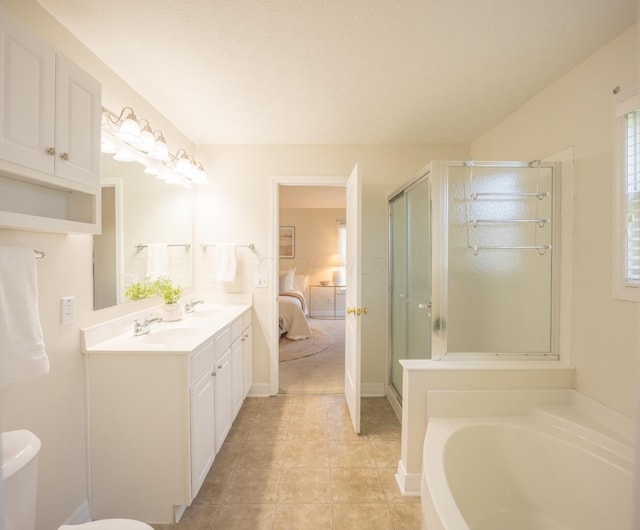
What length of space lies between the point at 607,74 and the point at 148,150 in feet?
8.17

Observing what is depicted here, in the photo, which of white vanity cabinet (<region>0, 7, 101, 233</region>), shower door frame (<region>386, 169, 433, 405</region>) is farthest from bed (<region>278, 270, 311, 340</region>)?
white vanity cabinet (<region>0, 7, 101, 233</region>)

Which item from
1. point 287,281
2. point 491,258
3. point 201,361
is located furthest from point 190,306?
point 287,281

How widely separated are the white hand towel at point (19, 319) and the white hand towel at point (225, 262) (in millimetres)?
1617

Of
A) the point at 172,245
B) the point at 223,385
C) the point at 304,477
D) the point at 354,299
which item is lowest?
the point at 304,477

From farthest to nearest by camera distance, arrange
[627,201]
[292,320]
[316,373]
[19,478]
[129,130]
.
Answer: [292,320], [316,373], [129,130], [627,201], [19,478]

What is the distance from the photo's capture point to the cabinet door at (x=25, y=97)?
1.10 m

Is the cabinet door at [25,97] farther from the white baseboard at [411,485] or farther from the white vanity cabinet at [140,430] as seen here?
the white baseboard at [411,485]

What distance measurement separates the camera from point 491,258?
2.04 metres

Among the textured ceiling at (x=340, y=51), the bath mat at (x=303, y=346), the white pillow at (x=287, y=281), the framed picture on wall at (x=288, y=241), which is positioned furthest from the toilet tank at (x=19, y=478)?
the framed picture on wall at (x=288, y=241)

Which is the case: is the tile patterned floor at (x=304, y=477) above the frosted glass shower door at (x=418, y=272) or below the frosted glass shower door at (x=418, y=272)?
below

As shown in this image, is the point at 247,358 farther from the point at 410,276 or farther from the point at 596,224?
the point at 596,224

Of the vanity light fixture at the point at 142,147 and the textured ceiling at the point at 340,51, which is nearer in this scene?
the textured ceiling at the point at 340,51

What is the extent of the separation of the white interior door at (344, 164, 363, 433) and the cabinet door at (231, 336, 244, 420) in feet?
2.83

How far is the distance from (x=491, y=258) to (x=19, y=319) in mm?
2345
